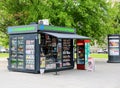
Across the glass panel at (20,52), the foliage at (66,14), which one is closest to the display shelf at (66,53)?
the glass panel at (20,52)

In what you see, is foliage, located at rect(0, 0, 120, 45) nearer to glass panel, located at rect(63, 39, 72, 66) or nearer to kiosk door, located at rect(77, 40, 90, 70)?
kiosk door, located at rect(77, 40, 90, 70)

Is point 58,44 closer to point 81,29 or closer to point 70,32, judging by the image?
point 70,32

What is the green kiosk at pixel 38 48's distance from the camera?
1970 centimetres

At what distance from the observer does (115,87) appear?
14.0 metres

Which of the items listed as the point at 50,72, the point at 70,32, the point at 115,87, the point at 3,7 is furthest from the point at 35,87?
the point at 3,7

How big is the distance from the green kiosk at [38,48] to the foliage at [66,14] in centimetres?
780

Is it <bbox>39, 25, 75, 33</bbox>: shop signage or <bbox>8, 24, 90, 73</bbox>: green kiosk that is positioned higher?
<bbox>39, 25, 75, 33</bbox>: shop signage

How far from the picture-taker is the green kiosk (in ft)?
64.6

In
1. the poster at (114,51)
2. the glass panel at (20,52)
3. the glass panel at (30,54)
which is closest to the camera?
the glass panel at (30,54)

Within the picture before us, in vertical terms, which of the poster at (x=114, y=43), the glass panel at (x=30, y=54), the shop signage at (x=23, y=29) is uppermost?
the shop signage at (x=23, y=29)

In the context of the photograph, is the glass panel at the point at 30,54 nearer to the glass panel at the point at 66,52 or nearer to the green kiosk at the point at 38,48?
the green kiosk at the point at 38,48

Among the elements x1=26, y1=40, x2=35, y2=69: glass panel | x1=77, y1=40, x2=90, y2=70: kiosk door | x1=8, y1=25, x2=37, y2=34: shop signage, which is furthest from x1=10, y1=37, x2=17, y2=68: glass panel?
x1=77, y1=40, x2=90, y2=70: kiosk door

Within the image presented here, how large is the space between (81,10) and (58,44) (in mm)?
9995

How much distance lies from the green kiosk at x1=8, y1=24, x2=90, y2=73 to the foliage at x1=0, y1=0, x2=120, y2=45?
7796mm
